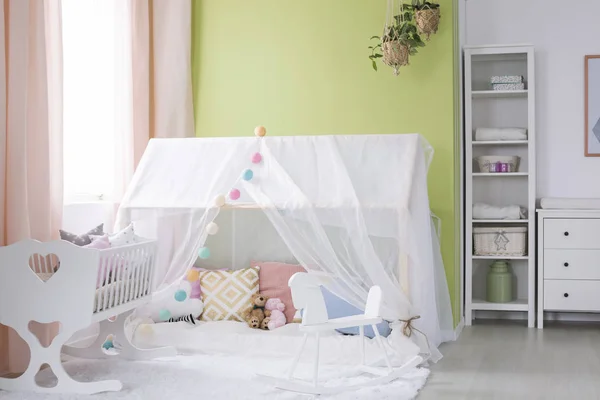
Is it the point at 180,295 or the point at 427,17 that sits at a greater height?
the point at 427,17

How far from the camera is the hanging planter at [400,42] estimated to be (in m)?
4.56

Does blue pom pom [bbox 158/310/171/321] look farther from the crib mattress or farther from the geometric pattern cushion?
the crib mattress

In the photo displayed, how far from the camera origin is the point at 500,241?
5.35m

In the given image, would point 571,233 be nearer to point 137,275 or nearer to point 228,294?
point 228,294

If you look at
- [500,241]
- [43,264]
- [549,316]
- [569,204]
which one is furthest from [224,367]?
[549,316]

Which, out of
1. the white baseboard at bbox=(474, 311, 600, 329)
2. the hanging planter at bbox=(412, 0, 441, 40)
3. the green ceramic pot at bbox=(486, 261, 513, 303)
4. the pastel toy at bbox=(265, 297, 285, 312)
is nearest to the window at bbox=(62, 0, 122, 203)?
the pastel toy at bbox=(265, 297, 285, 312)

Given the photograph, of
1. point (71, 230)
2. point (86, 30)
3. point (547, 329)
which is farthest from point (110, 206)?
point (547, 329)

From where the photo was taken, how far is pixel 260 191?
4.12m

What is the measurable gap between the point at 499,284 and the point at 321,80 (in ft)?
6.03

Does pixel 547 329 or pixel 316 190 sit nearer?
pixel 316 190

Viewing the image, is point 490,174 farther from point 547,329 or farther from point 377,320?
point 377,320

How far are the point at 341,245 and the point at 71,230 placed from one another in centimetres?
152

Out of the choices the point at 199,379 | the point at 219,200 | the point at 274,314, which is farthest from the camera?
the point at 274,314

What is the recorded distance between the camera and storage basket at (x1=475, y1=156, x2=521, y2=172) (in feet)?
17.6
